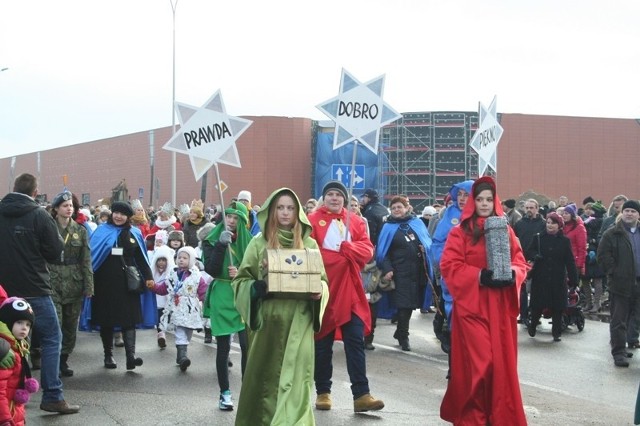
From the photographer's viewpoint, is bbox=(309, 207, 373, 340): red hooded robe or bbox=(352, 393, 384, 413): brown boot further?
bbox=(309, 207, 373, 340): red hooded robe

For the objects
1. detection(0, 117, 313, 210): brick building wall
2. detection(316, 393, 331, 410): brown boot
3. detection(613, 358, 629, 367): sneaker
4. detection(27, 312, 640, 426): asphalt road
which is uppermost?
detection(0, 117, 313, 210): brick building wall

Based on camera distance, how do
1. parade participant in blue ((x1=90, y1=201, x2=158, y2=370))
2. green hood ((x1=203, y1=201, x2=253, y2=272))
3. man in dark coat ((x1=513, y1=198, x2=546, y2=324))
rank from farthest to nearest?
man in dark coat ((x1=513, y1=198, x2=546, y2=324)) < parade participant in blue ((x1=90, y1=201, x2=158, y2=370)) < green hood ((x1=203, y1=201, x2=253, y2=272))

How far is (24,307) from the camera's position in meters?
7.00

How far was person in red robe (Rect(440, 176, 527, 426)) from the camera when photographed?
7.39 meters

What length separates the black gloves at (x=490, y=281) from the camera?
7445mm

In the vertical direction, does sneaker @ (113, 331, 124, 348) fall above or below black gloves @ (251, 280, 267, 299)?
below

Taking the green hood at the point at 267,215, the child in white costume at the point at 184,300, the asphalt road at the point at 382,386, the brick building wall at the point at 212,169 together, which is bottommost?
the asphalt road at the point at 382,386

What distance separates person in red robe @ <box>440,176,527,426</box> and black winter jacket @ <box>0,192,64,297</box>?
319 cm

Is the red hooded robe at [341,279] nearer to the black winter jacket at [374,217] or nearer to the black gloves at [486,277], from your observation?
the black gloves at [486,277]

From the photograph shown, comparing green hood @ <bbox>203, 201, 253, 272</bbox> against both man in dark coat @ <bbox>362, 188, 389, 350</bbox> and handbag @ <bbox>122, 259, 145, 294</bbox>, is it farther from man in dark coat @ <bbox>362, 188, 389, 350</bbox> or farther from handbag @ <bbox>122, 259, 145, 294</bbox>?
man in dark coat @ <bbox>362, 188, 389, 350</bbox>

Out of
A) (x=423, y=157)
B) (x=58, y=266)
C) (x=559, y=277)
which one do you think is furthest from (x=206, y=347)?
(x=423, y=157)

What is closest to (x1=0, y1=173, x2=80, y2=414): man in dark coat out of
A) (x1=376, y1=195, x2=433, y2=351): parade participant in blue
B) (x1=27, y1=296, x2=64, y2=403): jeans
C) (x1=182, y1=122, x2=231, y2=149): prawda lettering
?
(x1=27, y1=296, x2=64, y2=403): jeans

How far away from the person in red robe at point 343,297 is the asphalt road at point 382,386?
25 cm

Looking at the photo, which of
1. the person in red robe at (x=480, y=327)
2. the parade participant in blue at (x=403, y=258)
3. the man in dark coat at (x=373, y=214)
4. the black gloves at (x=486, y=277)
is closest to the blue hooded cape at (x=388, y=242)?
the parade participant in blue at (x=403, y=258)
